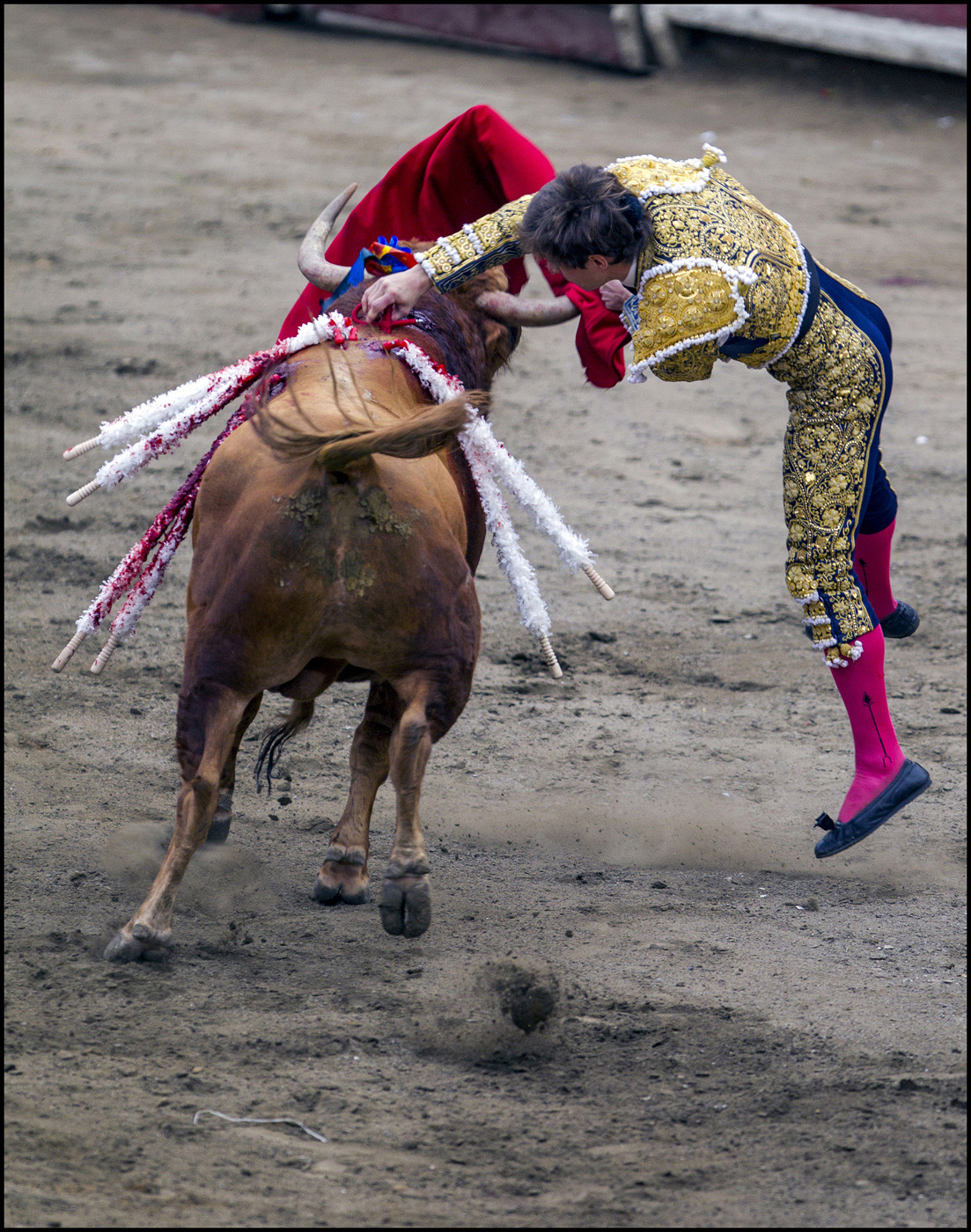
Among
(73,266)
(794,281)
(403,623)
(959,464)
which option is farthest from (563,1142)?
(73,266)

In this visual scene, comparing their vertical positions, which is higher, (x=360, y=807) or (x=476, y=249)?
(x=476, y=249)

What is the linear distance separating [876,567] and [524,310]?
1.11 m

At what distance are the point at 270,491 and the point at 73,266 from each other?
587 cm

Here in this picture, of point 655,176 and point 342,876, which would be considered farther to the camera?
point 342,876

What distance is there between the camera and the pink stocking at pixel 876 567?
3574 millimetres

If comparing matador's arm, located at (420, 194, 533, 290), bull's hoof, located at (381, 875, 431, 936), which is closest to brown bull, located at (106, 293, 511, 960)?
bull's hoof, located at (381, 875, 431, 936)

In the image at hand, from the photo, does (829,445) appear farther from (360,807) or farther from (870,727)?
(360,807)

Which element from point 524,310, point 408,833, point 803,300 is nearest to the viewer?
point 408,833

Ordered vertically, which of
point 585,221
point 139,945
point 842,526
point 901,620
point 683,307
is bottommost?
point 139,945

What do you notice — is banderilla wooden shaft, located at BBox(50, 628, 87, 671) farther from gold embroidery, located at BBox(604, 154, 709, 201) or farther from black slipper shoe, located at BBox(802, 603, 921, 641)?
black slipper shoe, located at BBox(802, 603, 921, 641)

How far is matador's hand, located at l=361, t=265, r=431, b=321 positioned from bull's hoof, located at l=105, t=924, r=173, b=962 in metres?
1.42

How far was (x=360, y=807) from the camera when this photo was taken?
3271mm

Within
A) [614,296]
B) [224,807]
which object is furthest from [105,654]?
[614,296]

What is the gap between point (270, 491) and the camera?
2717 millimetres
